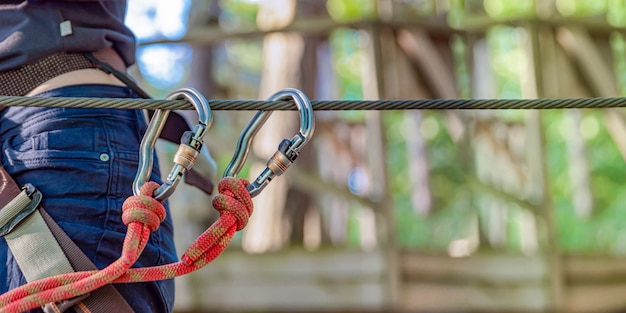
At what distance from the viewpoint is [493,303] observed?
4.85 metres

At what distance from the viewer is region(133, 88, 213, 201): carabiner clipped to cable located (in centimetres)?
149

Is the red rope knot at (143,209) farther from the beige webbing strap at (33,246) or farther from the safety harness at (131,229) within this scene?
the beige webbing strap at (33,246)

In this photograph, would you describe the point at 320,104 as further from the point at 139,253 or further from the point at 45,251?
the point at 45,251

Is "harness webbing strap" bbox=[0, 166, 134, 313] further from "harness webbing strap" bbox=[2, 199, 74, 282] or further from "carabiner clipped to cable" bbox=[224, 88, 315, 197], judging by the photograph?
"carabiner clipped to cable" bbox=[224, 88, 315, 197]

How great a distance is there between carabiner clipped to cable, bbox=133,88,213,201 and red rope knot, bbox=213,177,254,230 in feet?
0.23

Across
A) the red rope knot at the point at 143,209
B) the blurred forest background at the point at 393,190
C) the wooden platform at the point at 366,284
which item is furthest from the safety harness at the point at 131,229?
the wooden platform at the point at 366,284

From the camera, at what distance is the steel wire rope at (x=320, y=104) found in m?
1.53

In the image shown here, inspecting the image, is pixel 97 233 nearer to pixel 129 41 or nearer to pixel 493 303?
pixel 129 41

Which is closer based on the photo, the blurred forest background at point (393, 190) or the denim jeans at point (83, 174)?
the denim jeans at point (83, 174)

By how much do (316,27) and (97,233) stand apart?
349 cm

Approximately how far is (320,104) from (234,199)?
0.22m

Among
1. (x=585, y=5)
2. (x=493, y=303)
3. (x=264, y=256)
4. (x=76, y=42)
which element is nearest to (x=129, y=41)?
(x=76, y=42)

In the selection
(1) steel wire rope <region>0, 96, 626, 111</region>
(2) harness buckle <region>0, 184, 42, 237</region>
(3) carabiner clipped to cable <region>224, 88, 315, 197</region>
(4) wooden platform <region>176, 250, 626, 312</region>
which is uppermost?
(1) steel wire rope <region>0, 96, 626, 111</region>

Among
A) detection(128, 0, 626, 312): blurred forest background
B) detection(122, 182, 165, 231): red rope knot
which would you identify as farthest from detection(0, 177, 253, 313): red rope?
detection(128, 0, 626, 312): blurred forest background
